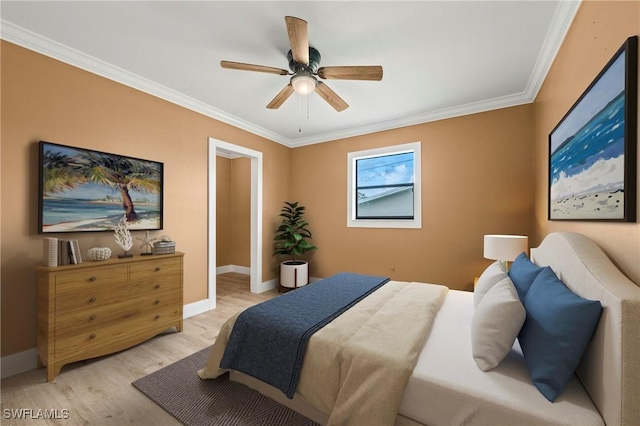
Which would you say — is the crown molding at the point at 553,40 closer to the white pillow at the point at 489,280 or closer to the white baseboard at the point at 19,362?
the white pillow at the point at 489,280

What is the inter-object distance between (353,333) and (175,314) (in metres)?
2.19

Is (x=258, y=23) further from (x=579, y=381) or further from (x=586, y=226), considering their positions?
(x=579, y=381)

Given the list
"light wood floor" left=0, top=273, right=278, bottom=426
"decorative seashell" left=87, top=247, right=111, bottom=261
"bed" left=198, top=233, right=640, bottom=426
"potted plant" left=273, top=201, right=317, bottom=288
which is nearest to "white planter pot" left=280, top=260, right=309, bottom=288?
"potted plant" left=273, top=201, right=317, bottom=288

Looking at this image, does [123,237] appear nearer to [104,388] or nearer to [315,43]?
[104,388]

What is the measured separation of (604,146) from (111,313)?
3697mm

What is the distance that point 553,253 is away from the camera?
1604mm

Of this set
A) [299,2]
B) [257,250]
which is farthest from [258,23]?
[257,250]

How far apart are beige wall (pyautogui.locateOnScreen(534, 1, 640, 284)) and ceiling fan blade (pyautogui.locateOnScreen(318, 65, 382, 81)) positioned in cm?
126

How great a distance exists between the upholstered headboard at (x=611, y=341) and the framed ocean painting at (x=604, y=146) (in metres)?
0.28

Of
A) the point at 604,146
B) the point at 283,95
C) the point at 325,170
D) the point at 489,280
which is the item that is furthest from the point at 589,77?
the point at 325,170

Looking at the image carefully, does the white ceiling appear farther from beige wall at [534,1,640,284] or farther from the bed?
the bed

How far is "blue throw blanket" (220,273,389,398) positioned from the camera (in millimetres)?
1503

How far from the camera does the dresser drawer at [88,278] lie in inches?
78.6
